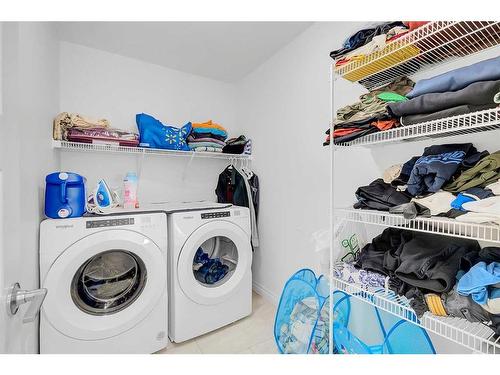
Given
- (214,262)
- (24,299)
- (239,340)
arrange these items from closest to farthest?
(24,299)
(239,340)
(214,262)

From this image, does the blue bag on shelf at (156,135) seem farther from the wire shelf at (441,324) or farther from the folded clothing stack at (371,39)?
the wire shelf at (441,324)

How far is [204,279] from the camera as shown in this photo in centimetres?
185

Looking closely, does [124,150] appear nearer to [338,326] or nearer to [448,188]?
[338,326]

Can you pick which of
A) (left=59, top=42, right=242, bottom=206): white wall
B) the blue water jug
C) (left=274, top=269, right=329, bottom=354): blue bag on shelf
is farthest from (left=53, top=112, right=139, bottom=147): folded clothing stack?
(left=274, top=269, right=329, bottom=354): blue bag on shelf

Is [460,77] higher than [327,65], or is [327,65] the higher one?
[327,65]

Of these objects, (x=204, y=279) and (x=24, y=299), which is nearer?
(x=24, y=299)

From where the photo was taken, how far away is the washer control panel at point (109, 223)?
1.34m

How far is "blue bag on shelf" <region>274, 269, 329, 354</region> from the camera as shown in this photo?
127 centimetres

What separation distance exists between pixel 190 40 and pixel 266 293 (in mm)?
2335

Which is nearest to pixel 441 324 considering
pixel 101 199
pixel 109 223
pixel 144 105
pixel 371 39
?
pixel 371 39
